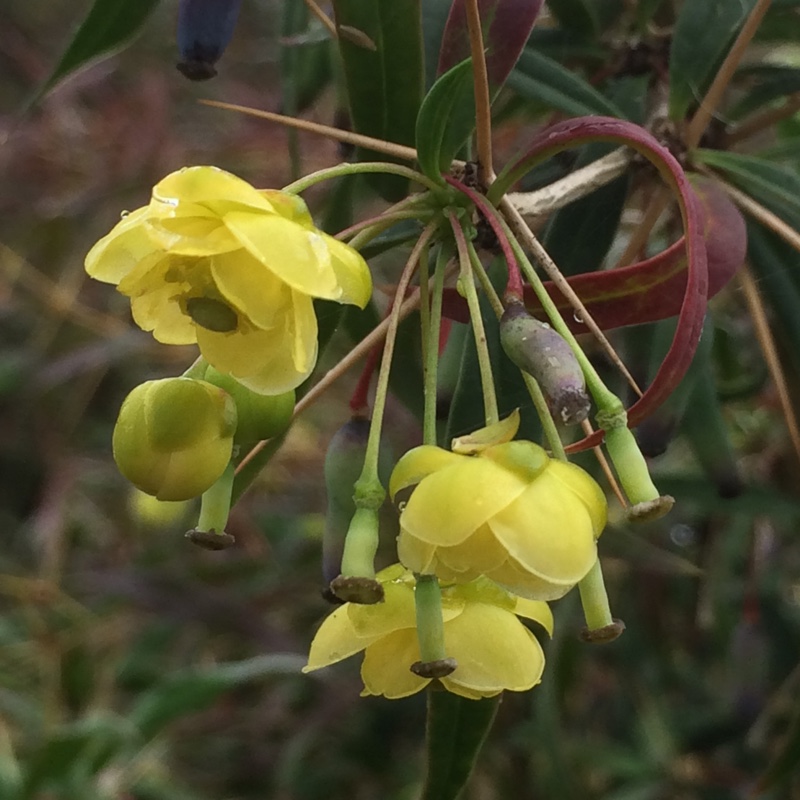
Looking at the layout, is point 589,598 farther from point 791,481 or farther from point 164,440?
point 791,481

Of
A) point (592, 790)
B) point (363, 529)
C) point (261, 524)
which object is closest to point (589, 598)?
point (363, 529)

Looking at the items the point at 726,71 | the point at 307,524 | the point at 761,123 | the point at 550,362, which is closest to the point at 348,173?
the point at 550,362

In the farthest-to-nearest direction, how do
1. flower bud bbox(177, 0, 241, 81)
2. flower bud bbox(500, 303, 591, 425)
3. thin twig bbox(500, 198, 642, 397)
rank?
1. flower bud bbox(177, 0, 241, 81)
2. thin twig bbox(500, 198, 642, 397)
3. flower bud bbox(500, 303, 591, 425)

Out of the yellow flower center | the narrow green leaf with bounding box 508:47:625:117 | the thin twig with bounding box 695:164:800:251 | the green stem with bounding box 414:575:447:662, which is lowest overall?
the green stem with bounding box 414:575:447:662

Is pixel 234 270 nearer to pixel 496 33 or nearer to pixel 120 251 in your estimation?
pixel 120 251

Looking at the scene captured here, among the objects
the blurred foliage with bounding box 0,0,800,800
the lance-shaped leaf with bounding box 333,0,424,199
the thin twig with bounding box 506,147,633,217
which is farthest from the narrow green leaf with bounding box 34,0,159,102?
the thin twig with bounding box 506,147,633,217

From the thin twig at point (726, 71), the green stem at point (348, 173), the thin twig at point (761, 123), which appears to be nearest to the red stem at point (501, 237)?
the green stem at point (348, 173)

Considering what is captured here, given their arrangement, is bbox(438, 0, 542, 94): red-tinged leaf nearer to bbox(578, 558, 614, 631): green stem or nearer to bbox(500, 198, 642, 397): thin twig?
bbox(500, 198, 642, 397): thin twig
